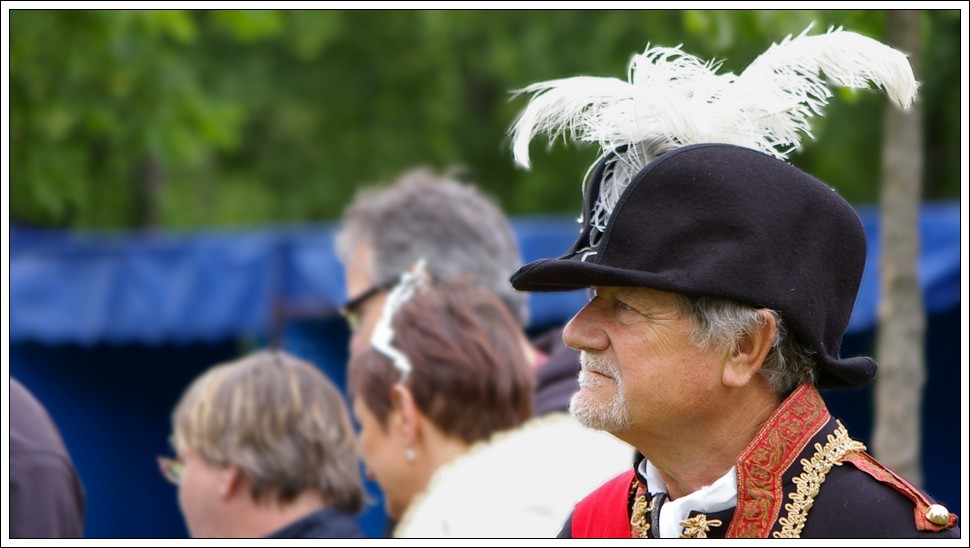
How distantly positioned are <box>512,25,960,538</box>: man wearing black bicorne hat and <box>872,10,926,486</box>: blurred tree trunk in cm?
176

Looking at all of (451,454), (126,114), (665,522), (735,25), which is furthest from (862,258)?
(126,114)

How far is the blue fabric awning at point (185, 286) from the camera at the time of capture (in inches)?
267

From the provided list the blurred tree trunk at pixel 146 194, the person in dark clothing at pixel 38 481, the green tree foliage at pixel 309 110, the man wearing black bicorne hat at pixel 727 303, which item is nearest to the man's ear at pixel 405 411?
the person in dark clothing at pixel 38 481

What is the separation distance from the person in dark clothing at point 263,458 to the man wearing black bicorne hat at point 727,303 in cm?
133

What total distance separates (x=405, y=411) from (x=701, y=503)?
1453 mm

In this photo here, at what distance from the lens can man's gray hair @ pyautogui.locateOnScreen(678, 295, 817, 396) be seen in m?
1.94

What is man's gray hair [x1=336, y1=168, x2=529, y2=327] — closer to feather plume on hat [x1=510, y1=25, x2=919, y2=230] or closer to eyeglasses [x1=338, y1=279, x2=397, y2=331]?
eyeglasses [x1=338, y1=279, x2=397, y2=331]

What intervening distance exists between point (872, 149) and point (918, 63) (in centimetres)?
746

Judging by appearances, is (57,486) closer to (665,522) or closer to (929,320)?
(665,522)

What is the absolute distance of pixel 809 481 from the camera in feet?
6.35

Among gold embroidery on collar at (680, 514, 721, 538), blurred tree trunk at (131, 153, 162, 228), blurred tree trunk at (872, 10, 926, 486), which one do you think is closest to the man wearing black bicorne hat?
gold embroidery on collar at (680, 514, 721, 538)

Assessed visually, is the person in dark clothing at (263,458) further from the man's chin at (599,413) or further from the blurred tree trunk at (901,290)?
the blurred tree trunk at (901,290)

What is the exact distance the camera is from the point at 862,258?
6.63 feet

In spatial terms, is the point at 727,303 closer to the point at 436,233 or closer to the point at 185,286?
the point at 436,233
